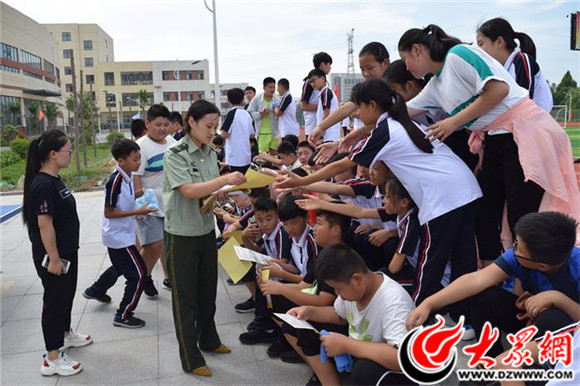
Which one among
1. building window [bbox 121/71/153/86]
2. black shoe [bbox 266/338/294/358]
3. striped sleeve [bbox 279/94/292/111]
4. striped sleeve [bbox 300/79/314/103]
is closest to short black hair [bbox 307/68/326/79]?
striped sleeve [bbox 300/79/314/103]

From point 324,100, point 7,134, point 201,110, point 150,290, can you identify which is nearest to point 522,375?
point 201,110

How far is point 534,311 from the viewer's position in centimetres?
228

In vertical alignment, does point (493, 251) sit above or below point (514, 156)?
below

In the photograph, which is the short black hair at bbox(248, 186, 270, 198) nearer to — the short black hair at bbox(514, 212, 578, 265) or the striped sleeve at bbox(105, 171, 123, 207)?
the striped sleeve at bbox(105, 171, 123, 207)

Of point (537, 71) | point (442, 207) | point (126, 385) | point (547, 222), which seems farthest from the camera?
point (537, 71)

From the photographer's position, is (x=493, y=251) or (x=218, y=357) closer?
(x=493, y=251)

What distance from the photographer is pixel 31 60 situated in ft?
150

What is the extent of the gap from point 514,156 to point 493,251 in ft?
2.26

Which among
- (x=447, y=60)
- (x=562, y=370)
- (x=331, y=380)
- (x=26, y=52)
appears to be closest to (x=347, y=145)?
(x=447, y=60)

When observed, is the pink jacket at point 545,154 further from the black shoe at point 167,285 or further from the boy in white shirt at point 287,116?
the boy in white shirt at point 287,116

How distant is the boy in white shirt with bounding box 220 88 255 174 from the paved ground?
5.83 feet

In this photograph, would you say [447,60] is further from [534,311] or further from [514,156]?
[534,311]

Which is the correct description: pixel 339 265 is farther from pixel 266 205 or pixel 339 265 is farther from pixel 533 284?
pixel 266 205

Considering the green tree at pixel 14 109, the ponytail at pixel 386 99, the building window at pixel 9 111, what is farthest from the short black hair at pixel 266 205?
the green tree at pixel 14 109
